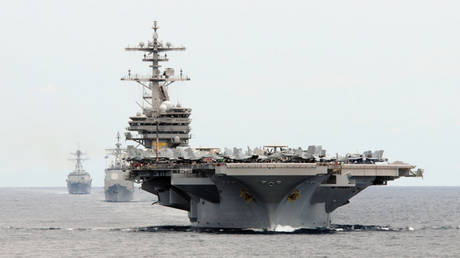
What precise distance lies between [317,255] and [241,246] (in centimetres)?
405

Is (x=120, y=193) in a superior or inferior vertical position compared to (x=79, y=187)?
inferior

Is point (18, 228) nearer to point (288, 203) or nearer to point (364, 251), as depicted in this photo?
point (288, 203)

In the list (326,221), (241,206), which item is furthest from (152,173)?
(326,221)

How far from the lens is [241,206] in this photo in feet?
148

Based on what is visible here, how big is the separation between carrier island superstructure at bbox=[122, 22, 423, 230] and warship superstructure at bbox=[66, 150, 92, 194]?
5623 inches

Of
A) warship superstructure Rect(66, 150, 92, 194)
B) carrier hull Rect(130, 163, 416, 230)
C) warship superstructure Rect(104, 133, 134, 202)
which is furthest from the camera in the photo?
warship superstructure Rect(66, 150, 92, 194)

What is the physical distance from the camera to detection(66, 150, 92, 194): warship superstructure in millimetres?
193500

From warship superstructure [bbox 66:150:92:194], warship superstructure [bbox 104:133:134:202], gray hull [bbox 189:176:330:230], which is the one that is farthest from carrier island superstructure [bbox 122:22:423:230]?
warship superstructure [bbox 66:150:92:194]

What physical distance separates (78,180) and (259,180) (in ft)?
508

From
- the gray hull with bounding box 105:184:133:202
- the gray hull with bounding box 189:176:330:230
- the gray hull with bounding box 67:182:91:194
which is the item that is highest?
the gray hull with bounding box 67:182:91:194

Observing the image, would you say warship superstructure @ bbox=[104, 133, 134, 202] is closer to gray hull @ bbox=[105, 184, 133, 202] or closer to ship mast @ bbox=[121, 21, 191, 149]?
gray hull @ bbox=[105, 184, 133, 202]

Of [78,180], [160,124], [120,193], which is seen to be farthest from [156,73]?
[78,180]

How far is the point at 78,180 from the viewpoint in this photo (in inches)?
7613

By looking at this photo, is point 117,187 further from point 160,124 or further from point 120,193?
point 160,124
